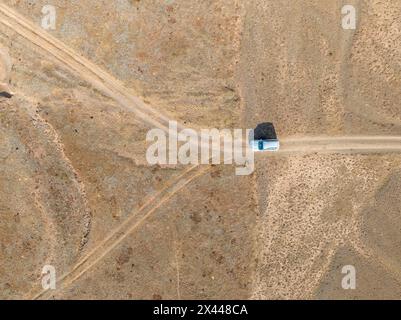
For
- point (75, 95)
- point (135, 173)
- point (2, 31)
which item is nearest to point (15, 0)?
point (2, 31)

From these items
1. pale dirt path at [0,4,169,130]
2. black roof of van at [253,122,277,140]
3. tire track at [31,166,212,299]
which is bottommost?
Result: tire track at [31,166,212,299]

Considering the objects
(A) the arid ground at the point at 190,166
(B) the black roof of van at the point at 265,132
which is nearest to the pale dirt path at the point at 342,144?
(A) the arid ground at the point at 190,166

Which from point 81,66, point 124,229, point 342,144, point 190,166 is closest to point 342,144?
point 342,144

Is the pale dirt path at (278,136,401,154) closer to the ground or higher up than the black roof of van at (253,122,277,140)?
closer to the ground

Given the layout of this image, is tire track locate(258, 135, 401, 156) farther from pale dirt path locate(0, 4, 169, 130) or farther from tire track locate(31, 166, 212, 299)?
pale dirt path locate(0, 4, 169, 130)

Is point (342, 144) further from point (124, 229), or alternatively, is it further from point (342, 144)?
point (124, 229)

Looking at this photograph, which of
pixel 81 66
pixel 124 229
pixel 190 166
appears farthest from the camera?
pixel 190 166

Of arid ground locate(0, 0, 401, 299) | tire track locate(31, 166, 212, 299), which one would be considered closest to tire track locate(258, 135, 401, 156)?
arid ground locate(0, 0, 401, 299)

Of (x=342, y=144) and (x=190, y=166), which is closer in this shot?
(x=342, y=144)

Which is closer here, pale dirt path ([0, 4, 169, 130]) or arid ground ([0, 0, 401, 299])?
arid ground ([0, 0, 401, 299])
